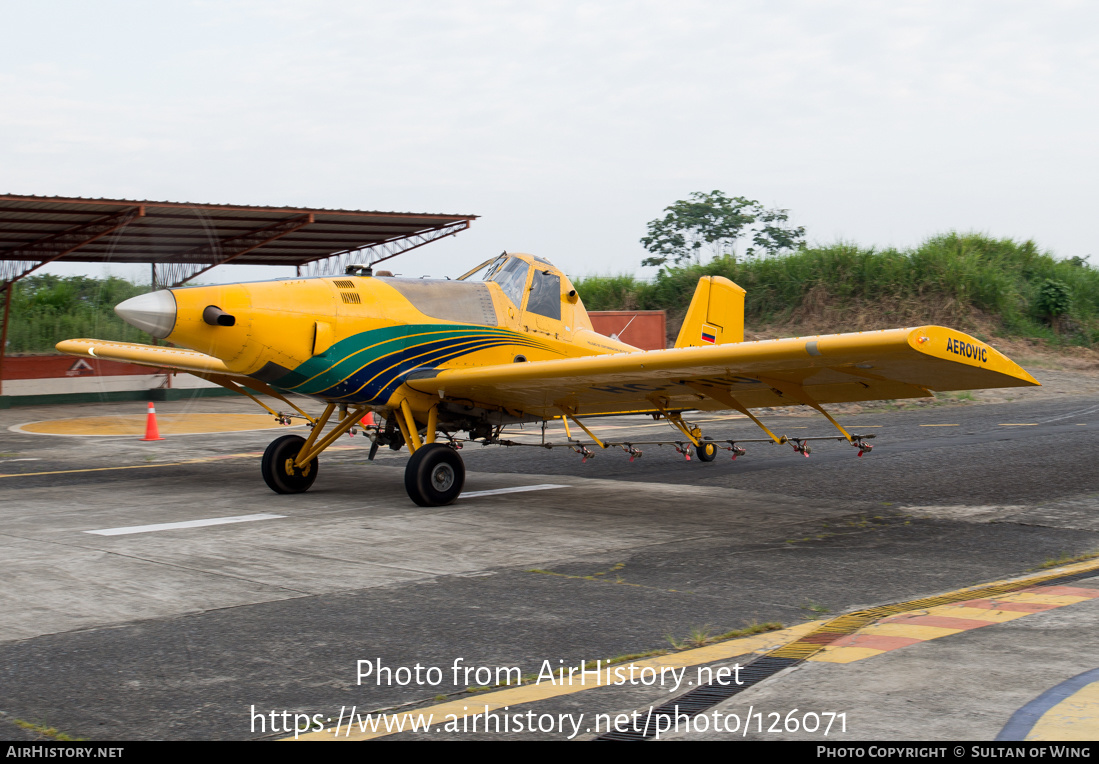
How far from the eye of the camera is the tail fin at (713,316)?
1213 cm

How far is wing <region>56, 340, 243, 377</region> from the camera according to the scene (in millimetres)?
11031

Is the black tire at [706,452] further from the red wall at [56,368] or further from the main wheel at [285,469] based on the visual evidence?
the red wall at [56,368]

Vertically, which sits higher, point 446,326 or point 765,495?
point 446,326

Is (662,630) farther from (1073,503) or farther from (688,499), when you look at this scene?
(1073,503)

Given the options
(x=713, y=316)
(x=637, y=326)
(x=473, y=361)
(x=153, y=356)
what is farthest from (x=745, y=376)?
(x=637, y=326)

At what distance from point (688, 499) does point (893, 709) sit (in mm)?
6306

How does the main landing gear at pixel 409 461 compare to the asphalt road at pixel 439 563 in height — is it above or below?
above

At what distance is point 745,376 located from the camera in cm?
805

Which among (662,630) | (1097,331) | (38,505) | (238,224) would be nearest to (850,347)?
(662,630)

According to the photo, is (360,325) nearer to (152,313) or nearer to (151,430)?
(152,313)

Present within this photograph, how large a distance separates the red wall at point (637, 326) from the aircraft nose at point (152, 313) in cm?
1985

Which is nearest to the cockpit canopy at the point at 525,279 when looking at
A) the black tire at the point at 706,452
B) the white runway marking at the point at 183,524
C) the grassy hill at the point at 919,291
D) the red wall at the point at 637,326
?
the black tire at the point at 706,452

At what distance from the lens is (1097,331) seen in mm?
29203
